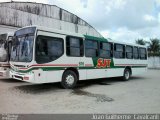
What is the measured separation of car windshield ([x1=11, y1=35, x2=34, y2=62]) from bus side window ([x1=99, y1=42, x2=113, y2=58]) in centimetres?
467

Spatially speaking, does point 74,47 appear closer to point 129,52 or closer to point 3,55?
point 3,55

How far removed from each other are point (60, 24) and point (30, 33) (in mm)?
16146

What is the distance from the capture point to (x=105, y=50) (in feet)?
39.9

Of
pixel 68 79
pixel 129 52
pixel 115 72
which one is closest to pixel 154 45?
pixel 129 52

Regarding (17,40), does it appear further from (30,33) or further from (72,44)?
(72,44)

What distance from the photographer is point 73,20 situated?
26.2 meters

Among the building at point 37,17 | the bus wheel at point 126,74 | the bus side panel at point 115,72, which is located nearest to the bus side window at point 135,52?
the bus wheel at point 126,74

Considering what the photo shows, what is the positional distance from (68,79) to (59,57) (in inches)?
47.9

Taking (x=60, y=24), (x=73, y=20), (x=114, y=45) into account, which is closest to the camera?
(x=114, y=45)

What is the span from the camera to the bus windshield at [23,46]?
832 centimetres

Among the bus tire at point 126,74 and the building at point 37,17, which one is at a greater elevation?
the building at point 37,17

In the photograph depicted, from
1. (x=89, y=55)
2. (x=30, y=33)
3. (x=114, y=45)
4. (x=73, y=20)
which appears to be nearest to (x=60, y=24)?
(x=73, y=20)

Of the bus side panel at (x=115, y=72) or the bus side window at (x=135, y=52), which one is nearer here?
the bus side panel at (x=115, y=72)

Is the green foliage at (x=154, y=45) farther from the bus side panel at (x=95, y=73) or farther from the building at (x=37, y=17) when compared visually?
the bus side panel at (x=95, y=73)
